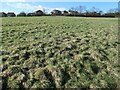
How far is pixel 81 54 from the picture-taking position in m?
15.8

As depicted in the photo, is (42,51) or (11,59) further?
(42,51)

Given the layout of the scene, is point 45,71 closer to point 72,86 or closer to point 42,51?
point 72,86

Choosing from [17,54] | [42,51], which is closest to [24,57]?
[17,54]

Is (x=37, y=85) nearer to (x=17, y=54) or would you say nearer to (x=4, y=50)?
(x=17, y=54)

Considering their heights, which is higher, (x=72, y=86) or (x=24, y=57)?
(x=24, y=57)

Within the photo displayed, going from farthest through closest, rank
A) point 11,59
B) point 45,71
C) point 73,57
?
1. point 73,57
2. point 11,59
3. point 45,71

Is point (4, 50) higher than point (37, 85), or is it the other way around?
point (4, 50)

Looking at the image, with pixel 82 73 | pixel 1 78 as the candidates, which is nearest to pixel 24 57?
pixel 1 78

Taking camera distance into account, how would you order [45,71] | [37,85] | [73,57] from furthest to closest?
[73,57], [45,71], [37,85]

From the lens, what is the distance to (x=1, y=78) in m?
11.7

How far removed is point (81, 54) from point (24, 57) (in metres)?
3.99

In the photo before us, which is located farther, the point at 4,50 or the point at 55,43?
the point at 55,43

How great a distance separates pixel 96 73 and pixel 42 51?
4.40 meters

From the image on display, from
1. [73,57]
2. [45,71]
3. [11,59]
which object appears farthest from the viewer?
[73,57]
